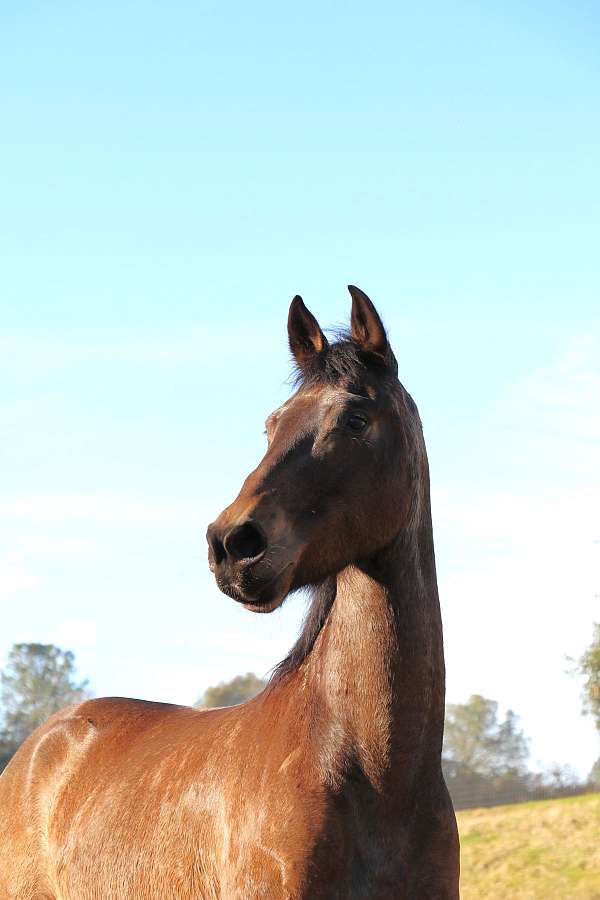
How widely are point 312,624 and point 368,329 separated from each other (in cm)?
134

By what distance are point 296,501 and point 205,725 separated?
1745mm

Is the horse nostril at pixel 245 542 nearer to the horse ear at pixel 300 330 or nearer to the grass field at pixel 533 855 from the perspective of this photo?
the horse ear at pixel 300 330

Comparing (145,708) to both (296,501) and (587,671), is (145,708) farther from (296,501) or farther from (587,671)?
(587,671)

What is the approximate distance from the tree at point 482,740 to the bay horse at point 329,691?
3005cm

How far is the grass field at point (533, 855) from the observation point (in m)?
15.0

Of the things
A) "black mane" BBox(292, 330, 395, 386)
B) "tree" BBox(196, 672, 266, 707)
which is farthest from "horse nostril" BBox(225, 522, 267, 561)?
"tree" BBox(196, 672, 266, 707)

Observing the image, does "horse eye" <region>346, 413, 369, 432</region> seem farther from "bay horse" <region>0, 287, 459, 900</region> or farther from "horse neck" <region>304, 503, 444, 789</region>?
"horse neck" <region>304, 503, 444, 789</region>

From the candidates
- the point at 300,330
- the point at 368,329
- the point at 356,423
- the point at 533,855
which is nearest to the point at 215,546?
the point at 356,423

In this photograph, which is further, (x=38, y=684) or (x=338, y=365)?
(x=38, y=684)

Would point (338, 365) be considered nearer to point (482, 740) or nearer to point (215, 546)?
point (215, 546)

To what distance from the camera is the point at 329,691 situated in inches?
177

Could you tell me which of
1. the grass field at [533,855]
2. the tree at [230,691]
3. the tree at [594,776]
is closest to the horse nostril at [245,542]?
the grass field at [533,855]

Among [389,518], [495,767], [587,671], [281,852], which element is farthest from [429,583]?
[495,767]

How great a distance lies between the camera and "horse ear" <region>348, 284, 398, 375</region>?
477 centimetres
